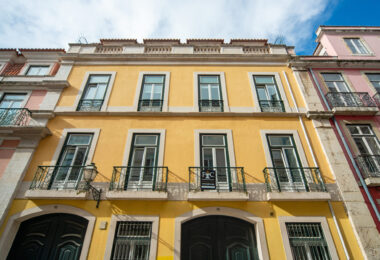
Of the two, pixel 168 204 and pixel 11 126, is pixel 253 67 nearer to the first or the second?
pixel 168 204

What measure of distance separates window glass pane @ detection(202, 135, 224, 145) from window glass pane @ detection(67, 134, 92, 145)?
14.4ft

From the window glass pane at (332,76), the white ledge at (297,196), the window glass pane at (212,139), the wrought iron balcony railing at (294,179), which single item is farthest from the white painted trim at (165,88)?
the window glass pane at (332,76)

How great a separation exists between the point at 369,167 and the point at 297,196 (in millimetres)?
3188

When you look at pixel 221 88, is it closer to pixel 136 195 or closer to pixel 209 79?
pixel 209 79

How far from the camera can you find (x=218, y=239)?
6125mm

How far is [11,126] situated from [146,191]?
5634mm

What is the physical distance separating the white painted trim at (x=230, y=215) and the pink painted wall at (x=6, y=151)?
6259mm

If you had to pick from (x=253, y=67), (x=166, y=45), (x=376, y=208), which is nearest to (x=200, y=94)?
(x=253, y=67)

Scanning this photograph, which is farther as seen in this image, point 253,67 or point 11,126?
point 253,67

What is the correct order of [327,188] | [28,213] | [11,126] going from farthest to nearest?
[11,126] < [327,188] < [28,213]

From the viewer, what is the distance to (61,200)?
6.30 m

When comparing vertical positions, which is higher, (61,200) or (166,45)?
(166,45)

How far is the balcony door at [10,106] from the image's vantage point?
7.90 meters

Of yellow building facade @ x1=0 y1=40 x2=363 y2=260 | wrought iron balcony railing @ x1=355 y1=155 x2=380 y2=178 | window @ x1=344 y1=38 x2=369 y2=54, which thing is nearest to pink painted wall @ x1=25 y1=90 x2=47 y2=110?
yellow building facade @ x1=0 y1=40 x2=363 y2=260
